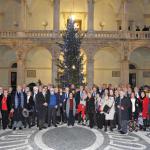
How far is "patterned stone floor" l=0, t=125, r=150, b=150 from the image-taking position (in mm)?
11734

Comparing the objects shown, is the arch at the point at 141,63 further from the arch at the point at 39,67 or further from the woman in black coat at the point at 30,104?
the woman in black coat at the point at 30,104

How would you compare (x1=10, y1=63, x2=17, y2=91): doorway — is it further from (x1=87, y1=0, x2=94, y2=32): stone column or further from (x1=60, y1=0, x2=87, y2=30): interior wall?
(x1=87, y1=0, x2=94, y2=32): stone column

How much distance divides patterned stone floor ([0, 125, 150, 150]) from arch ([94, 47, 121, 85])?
17829 mm

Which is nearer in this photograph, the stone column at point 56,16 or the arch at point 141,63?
the stone column at point 56,16

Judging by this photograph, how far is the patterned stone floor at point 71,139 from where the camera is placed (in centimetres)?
1173

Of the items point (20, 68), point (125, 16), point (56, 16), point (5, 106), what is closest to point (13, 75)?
point (20, 68)

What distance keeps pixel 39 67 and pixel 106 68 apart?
21.1 ft

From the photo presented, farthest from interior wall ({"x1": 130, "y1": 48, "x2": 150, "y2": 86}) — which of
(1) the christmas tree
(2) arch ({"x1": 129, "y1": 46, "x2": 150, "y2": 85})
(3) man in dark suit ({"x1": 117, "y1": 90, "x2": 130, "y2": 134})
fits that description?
(3) man in dark suit ({"x1": 117, "y1": 90, "x2": 130, "y2": 134})

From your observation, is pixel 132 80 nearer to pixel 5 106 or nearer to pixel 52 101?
pixel 52 101

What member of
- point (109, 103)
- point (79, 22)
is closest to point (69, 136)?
point (109, 103)

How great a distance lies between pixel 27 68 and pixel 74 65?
1267 cm

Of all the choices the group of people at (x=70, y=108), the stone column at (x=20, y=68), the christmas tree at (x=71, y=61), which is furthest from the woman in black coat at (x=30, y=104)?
the stone column at (x=20, y=68)

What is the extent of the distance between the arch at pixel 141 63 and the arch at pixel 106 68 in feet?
5.48

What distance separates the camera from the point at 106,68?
109 feet
